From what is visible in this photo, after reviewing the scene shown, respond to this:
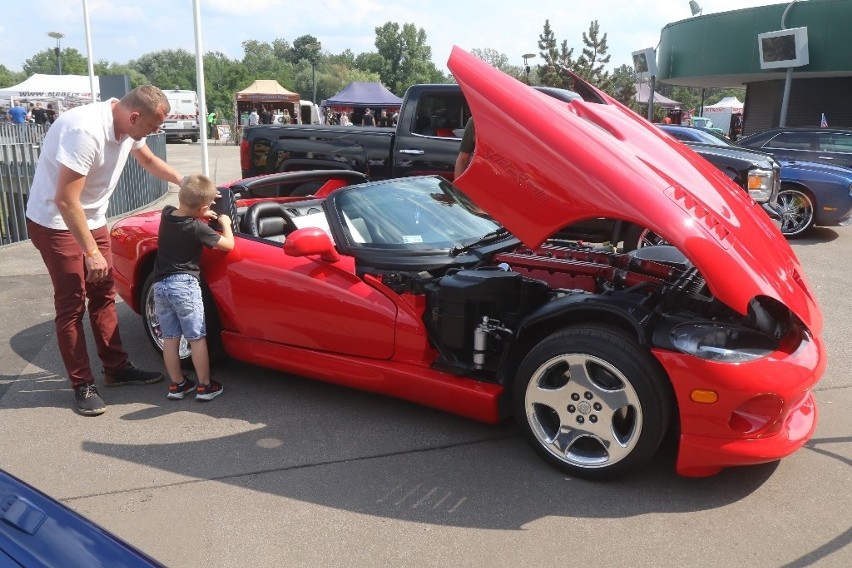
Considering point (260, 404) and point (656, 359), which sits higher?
point (656, 359)

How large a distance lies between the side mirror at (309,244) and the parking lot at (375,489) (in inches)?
36.5

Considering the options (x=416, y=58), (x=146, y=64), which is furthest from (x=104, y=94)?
(x=146, y=64)

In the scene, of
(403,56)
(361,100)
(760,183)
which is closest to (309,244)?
(760,183)

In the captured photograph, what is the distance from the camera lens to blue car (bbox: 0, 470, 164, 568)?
1544 millimetres

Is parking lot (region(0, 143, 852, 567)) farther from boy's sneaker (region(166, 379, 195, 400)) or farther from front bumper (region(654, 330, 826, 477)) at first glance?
front bumper (region(654, 330, 826, 477))

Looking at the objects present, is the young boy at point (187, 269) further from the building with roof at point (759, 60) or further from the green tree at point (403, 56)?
the green tree at point (403, 56)

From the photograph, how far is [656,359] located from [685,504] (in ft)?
2.12

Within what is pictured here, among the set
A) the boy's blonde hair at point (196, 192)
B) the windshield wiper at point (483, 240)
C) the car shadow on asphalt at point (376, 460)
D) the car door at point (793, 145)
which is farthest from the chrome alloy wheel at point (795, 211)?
the boy's blonde hair at point (196, 192)

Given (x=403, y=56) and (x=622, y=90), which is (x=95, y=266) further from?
(x=403, y=56)

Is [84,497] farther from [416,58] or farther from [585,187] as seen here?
[416,58]

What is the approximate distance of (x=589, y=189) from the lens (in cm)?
299

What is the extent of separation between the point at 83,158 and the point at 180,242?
0.67 metres

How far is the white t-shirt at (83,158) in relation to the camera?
151 inches

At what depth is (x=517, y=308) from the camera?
3.59 metres
